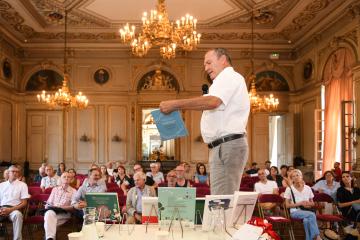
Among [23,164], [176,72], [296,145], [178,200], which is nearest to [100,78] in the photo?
[176,72]

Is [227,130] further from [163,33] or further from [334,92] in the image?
[334,92]

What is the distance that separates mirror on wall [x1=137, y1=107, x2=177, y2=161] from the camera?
1558 cm

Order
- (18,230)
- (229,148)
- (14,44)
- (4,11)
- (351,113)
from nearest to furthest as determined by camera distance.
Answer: (229,148) → (18,230) → (351,113) → (4,11) → (14,44)

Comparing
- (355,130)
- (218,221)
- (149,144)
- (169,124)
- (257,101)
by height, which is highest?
(257,101)

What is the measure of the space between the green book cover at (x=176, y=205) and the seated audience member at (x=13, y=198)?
501 centimetres

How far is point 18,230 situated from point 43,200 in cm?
66

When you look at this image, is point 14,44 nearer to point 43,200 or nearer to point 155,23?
point 155,23

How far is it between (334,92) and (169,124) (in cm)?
1030

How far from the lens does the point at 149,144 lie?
15852 millimetres

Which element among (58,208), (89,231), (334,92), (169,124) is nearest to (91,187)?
(58,208)

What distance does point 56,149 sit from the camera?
15.5 meters

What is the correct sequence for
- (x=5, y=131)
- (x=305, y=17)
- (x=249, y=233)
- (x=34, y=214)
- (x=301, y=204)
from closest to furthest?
(x=249, y=233)
(x=301, y=204)
(x=34, y=214)
(x=305, y=17)
(x=5, y=131)

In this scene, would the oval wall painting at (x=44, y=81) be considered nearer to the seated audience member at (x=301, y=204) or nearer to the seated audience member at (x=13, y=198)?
the seated audience member at (x=13, y=198)

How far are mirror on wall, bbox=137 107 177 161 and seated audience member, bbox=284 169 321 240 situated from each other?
814 cm
